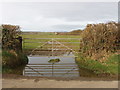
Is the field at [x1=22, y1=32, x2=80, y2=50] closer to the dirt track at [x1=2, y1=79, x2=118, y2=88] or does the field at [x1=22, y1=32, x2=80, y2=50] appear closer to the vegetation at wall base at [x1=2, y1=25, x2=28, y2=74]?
the vegetation at wall base at [x1=2, y1=25, x2=28, y2=74]

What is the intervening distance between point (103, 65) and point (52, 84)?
14.3 ft

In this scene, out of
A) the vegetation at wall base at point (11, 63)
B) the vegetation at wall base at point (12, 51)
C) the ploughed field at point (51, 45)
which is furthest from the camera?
the ploughed field at point (51, 45)

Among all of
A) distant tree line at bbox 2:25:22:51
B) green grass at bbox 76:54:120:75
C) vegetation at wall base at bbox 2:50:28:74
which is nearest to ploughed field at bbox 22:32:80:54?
distant tree line at bbox 2:25:22:51

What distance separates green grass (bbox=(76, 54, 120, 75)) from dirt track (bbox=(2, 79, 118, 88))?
7.71ft

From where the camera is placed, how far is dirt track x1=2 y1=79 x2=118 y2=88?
612 centimetres

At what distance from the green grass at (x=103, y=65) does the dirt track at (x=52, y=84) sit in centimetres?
235

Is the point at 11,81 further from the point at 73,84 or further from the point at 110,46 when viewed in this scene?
the point at 110,46

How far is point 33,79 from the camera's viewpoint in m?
6.94

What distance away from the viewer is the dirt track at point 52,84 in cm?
612

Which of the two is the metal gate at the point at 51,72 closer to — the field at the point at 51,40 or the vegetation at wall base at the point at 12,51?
the vegetation at wall base at the point at 12,51

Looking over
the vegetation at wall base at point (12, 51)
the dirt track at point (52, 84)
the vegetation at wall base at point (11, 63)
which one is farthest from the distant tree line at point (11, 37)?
the dirt track at point (52, 84)

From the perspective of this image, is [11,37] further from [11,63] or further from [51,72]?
[51,72]

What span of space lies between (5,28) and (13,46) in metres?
1.26

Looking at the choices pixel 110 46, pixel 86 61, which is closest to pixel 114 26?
pixel 110 46
